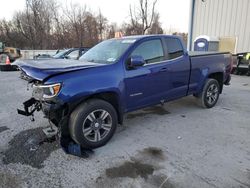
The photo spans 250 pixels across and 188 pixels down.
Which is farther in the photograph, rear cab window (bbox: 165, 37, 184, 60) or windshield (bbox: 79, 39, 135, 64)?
Result: rear cab window (bbox: 165, 37, 184, 60)

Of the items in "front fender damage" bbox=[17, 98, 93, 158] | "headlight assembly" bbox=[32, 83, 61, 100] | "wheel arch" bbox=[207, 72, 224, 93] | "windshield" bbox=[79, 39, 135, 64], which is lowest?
"front fender damage" bbox=[17, 98, 93, 158]

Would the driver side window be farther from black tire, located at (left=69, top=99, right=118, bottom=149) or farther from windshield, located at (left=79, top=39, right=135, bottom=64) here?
black tire, located at (left=69, top=99, right=118, bottom=149)

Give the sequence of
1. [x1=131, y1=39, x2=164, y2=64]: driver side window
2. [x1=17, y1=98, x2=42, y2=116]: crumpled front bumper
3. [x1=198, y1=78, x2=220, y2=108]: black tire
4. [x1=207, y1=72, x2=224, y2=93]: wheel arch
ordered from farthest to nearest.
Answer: [x1=207, y1=72, x2=224, y2=93]: wheel arch → [x1=198, y1=78, x2=220, y2=108]: black tire → [x1=131, y1=39, x2=164, y2=64]: driver side window → [x1=17, y1=98, x2=42, y2=116]: crumpled front bumper

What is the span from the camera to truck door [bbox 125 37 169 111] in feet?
13.4

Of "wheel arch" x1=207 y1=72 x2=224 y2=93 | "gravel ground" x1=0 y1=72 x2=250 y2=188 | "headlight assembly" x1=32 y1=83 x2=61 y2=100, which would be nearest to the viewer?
"gravel ground" x1=0 y1=72 x2=250 y2=188

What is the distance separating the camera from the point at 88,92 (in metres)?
3.45

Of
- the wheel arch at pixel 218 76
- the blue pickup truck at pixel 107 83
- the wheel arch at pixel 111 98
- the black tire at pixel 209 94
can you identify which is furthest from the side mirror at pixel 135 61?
the wheel arch at pixel 218 76

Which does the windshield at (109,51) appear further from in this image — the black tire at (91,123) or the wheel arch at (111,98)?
the black tire at (91,123)

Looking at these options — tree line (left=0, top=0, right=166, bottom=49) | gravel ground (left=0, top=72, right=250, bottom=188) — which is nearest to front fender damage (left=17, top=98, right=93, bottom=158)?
gravel ground (left=0, top=72, right=250, bottom=188)

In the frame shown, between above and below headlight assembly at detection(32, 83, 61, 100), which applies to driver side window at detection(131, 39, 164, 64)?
above

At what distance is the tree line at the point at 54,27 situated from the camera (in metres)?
35.7

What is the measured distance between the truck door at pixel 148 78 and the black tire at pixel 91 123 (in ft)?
1.64

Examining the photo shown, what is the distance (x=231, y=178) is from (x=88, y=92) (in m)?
2.27

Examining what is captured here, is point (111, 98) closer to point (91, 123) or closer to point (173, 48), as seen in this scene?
point (91, 123)
